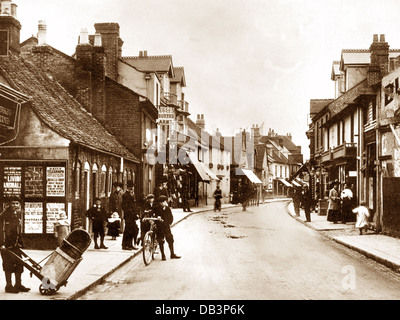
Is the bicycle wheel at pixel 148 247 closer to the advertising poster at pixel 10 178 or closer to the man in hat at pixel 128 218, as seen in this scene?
the man in hat at pixel 128 218

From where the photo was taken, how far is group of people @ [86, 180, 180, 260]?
15.0m

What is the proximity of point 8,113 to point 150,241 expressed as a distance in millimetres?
4764

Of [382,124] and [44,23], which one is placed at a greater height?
[44,23]

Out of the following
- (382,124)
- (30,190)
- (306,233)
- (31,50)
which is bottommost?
(306,233)

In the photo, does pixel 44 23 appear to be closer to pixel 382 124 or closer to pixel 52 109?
pixel 52 109

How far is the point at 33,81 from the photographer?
19438 mm

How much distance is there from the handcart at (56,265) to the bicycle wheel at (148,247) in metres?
4.16

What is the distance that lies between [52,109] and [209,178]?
3240 cm

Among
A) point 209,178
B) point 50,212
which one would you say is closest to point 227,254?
point 50,212

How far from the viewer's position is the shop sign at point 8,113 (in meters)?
14.6

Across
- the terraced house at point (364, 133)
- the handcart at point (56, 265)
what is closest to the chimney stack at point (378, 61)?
the terraced house at point (364, 133)

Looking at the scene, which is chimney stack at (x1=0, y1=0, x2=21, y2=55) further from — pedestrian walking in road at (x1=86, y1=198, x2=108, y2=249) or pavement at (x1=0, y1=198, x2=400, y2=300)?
→ pavement at (x1=0, y1=198, x2=400, y2=300)

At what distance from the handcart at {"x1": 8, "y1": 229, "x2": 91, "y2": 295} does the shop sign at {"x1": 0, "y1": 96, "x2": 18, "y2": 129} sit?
5980 mm

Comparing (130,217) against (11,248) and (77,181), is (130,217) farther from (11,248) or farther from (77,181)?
(11,248)
